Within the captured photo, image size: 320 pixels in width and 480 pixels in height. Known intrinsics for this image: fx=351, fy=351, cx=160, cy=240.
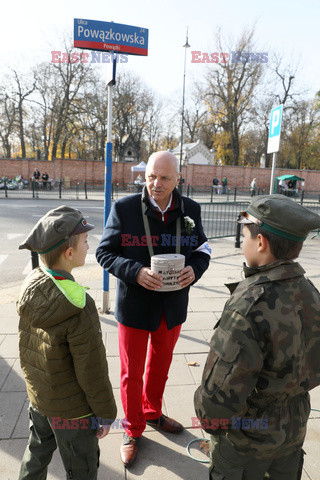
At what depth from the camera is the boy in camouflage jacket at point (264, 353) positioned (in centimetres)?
129

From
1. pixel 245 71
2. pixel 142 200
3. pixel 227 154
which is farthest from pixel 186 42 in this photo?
pixel 142 200

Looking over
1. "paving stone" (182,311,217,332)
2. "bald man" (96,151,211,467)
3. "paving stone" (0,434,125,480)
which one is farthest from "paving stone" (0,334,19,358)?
"paving stone" (182,311,217,332)

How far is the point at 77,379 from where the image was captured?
1.63 metres

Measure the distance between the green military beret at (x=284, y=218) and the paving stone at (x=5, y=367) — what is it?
2.79 m

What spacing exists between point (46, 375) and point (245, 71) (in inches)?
1863

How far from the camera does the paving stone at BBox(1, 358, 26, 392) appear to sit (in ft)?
9.73

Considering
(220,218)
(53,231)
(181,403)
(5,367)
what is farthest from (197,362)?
(220,218)

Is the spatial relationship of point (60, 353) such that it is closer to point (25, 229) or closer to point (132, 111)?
point (25, 229)

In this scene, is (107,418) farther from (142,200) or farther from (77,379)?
(142,200)

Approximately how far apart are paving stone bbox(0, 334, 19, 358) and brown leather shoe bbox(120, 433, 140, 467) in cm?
167

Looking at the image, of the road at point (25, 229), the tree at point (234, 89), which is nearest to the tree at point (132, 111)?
the tree at point (234, 89)

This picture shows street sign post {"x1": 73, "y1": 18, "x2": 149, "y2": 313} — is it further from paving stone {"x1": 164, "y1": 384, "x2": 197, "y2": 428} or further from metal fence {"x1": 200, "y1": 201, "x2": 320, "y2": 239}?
metal fence {"x1": 200, "y1": 201, "x2": 320, "y2": 239}

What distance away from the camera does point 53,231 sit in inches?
62.8

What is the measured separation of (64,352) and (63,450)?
1.67 ft
